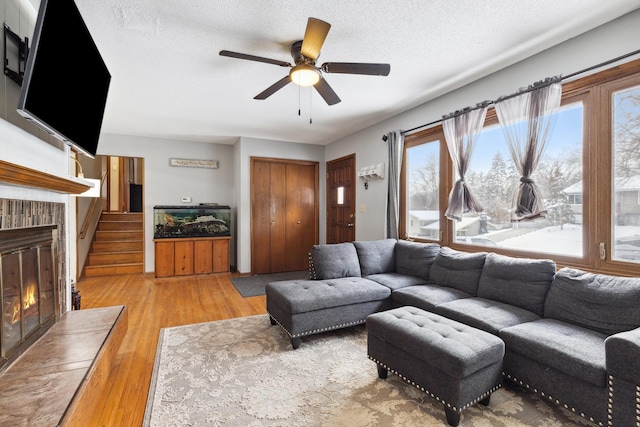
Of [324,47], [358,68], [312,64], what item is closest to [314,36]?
[312,64]

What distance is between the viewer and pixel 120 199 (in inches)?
296

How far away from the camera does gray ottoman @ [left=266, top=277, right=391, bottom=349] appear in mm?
2508

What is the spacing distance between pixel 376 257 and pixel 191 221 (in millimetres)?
3448

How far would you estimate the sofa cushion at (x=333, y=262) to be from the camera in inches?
125

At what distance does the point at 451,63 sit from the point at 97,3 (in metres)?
2.74

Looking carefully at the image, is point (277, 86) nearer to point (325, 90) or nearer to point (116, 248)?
point (325, 90)

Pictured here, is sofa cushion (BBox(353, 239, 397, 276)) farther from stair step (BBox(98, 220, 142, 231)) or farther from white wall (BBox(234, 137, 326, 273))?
stair step (BBox(98, 220, 142, 231))

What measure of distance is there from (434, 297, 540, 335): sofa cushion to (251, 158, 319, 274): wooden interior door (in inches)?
146

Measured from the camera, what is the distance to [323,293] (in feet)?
8.79

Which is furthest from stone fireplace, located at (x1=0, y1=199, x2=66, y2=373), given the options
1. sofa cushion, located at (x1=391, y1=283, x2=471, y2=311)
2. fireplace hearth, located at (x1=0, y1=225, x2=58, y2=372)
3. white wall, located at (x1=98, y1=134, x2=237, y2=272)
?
white wall, located at (x1=98, y1=134, x2=237, y2=272)

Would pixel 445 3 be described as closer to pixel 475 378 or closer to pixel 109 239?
pixel 475 378

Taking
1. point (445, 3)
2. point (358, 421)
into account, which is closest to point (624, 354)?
point (358, 421)

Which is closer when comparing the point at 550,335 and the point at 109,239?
the point at 550,335

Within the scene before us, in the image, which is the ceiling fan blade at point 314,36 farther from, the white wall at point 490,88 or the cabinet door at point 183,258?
the cabinet door at point 183,258
